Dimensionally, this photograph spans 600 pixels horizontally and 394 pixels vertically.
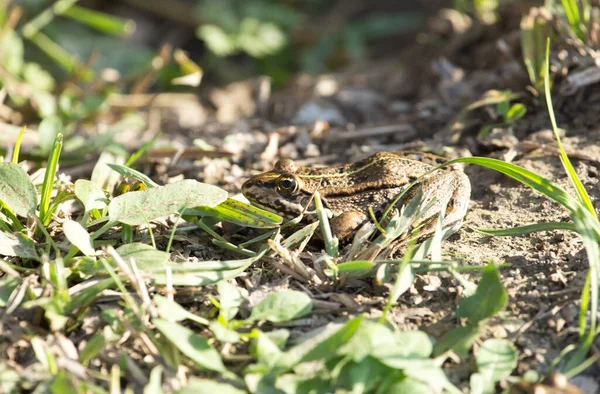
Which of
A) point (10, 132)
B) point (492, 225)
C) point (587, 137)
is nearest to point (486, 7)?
point (587, 137)

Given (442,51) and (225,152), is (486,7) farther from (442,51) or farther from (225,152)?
(225,152)

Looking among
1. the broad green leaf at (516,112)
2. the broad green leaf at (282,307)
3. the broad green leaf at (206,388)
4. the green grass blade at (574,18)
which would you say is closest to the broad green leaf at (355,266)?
the broad green leaf at (282,307)

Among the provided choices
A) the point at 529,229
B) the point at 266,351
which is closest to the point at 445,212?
the point at 529,229

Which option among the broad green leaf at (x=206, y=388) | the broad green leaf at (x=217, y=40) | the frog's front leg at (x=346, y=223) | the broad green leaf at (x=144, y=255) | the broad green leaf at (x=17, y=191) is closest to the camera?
the broad green leaf at (x=206, y=388)

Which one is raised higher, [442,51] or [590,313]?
[442,51]

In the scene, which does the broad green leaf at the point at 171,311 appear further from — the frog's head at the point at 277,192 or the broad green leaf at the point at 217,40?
the broad green leaf at the point at 217,40

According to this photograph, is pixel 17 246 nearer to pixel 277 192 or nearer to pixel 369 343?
pixel 277 192
